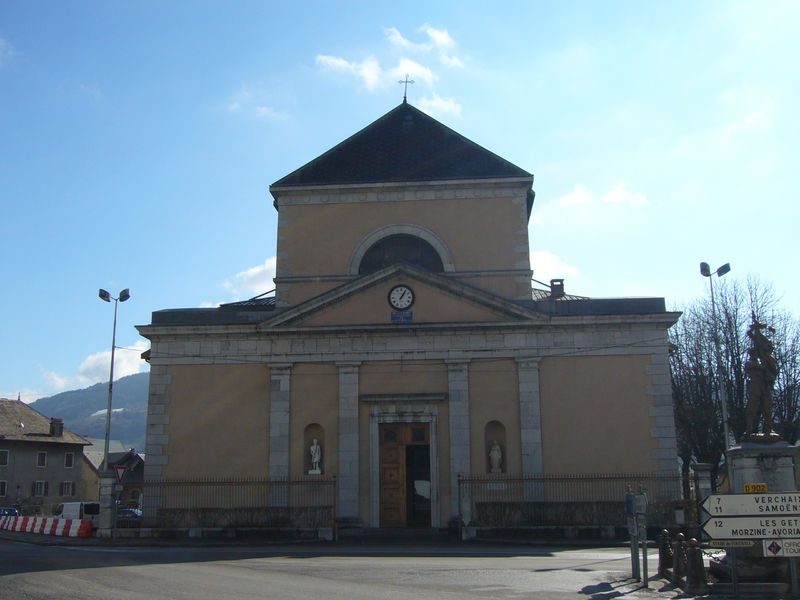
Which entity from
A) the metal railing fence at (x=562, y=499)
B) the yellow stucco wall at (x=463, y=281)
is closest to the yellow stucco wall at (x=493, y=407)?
the metal railing fence at (x=562, y=499)

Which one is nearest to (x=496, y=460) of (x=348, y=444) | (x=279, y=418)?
(x=348, y=444)

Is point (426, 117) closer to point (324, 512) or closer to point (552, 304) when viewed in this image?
point (552, 304)

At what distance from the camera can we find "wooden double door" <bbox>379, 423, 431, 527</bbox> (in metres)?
26.0

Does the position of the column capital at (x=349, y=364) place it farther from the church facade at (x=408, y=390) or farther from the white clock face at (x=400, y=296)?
the white clock face at (x=400, y=296)

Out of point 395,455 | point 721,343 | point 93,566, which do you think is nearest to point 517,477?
point 395,455

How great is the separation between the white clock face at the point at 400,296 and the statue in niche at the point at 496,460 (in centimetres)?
529

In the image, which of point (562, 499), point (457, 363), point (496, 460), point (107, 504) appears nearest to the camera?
point (107, 504)

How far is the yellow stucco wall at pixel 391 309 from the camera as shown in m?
26.8

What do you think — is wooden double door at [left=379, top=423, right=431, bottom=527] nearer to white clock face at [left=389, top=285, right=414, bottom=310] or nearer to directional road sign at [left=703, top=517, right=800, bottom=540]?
white clock face at [left=389, top=285, right=414, bottom=310]

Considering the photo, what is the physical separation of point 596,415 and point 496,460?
3409 mm

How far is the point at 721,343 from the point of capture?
3734 centimetres

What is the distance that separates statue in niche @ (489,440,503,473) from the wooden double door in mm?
1926

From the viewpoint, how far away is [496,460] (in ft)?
84.7

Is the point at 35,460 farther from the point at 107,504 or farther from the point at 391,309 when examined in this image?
the point at 391,309
